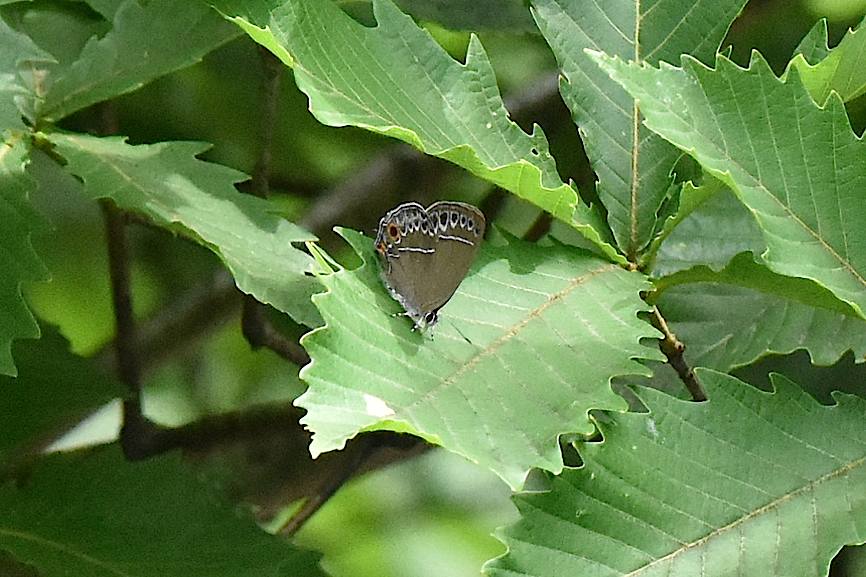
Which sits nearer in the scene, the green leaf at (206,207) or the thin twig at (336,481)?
the green leaf at (206,207)

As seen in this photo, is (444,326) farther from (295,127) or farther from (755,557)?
(295,127)

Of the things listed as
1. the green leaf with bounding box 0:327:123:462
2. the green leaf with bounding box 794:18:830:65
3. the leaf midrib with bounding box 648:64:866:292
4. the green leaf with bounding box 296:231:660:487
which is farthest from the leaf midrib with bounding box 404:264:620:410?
the green leaf with bounding box 0:327:123:462

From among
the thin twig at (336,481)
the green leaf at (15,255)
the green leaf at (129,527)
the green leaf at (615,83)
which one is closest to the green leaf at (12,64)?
the green leaf at (15,255)

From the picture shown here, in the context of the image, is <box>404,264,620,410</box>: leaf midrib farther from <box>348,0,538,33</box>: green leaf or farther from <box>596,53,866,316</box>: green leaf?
<box>348,0,538,33</box>: green leaf

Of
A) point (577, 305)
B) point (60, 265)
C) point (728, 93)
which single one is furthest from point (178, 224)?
point (60, 265)

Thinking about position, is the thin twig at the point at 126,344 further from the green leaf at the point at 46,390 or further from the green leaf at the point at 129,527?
the green leaf at the point at 129,527

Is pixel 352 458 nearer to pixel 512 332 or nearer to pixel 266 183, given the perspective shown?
pixel 266 183
